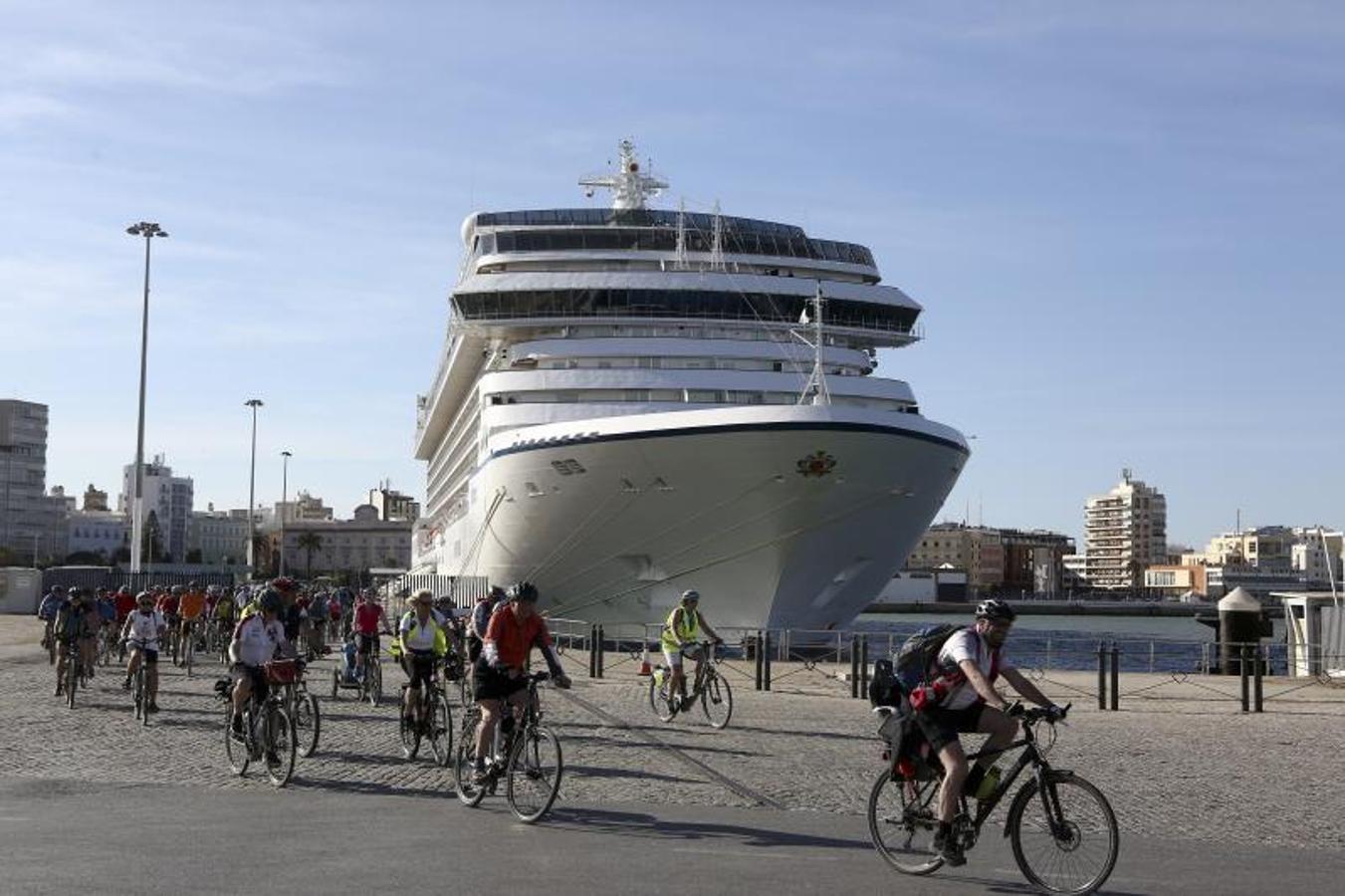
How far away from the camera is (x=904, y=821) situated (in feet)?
29.4

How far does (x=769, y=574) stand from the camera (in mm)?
33906

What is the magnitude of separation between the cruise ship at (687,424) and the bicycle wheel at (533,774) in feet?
71.2

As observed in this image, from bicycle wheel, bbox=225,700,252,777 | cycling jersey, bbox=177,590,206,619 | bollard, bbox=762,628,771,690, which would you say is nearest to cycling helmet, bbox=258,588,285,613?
bicycle wheel, bbox=225,700,252,777

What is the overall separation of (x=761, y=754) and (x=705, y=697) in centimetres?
359

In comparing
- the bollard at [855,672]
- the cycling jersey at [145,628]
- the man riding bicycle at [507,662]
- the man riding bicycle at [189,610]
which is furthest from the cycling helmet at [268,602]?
the man riding bicycle at [189,610]

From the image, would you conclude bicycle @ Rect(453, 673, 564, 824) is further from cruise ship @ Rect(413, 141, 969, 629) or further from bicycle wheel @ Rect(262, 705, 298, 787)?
cruise ship @ Rect(413, 141, 969, 629)

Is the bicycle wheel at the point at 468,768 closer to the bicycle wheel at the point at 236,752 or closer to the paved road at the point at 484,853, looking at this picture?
the paved road at the point at 484,853

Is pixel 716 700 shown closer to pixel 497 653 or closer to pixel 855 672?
pixel 855 672

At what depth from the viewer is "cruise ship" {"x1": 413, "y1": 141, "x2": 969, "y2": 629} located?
33094mm

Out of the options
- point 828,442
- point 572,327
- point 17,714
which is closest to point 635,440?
point 828,442

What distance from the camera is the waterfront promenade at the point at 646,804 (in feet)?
29.2

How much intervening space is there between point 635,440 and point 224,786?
21160 millimetres

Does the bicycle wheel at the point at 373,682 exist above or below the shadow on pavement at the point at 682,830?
above

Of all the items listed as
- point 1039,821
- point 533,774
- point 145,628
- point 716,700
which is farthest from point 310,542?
point 1039,821
